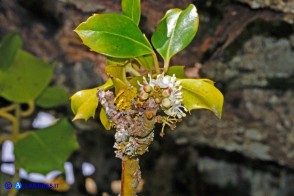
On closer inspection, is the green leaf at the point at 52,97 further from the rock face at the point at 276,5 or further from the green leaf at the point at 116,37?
the green leaf at the point at 116,37

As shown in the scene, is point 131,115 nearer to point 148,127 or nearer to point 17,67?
point 148,127

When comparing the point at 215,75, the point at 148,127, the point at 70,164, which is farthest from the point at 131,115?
the point at 70,164

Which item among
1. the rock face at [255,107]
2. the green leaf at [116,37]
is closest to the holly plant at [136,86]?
the green leaf at [116,37]

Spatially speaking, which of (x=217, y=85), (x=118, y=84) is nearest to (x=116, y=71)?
(x=118, y=84)

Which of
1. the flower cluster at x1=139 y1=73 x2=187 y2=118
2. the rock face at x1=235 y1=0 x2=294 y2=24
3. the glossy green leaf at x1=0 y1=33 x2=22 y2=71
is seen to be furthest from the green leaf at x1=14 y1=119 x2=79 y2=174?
the flower cluster at x1=139 y1=73 x2=187 y2=118

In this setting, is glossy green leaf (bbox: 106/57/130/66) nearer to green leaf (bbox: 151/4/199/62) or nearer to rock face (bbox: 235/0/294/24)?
green leaf (bbox: 151/4/199/62)

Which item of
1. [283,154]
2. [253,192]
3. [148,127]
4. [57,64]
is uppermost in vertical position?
[148,127]
